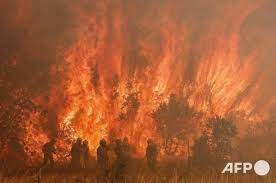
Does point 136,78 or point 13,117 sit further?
point 136,78

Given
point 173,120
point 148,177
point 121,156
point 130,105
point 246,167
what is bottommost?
point 148,177

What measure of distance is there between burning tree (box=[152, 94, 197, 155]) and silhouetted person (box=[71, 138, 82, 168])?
201 cm

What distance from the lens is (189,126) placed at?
9.38m

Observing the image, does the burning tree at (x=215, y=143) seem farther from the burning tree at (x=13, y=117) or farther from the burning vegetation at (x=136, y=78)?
A: the burning tree at (x=13, y=117)

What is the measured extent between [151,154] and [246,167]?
236 cm

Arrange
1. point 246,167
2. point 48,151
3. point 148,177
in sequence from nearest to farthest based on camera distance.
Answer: point 148,177
point 48,151
point 246,167

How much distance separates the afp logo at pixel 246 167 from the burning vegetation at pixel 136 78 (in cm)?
30

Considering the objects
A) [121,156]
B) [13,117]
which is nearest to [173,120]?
[121,156]

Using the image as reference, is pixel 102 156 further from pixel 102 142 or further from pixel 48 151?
pixel 48 151

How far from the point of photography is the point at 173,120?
9375 millimetres

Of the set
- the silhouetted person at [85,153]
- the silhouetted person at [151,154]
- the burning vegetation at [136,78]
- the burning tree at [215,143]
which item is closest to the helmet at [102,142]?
the burning vegetation at [136,78]

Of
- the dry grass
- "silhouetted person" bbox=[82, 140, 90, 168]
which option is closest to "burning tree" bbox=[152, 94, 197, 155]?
the dry grass

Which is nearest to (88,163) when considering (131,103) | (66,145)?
(66,145)

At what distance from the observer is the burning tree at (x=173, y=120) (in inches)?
360
